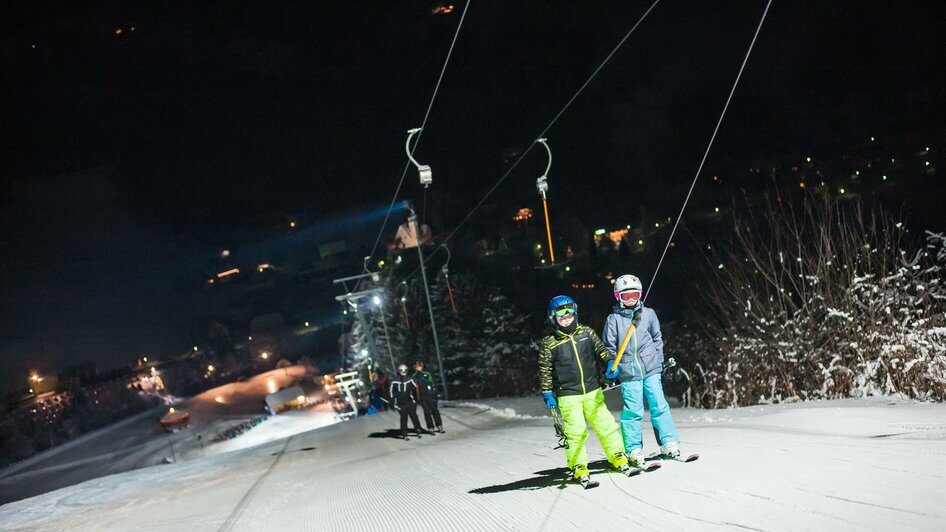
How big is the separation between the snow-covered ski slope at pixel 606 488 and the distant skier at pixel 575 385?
33 centimetres

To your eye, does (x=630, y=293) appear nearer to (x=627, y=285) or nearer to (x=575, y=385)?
(x=627, y=285)

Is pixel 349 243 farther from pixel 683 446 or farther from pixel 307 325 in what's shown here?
pixel 683 446

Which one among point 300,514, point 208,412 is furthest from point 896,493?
point 208,412

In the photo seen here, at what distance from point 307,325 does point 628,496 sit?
12297 cm

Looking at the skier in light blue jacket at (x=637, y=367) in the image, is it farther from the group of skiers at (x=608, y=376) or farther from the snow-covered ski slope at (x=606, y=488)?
the snow-covered ski slope at (x=606, y=488)

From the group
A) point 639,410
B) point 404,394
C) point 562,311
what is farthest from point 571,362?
point 404,394

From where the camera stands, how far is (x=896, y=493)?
454 centimetres

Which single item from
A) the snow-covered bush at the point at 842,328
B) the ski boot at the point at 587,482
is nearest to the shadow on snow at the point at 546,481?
the ski boot at the point at 587,482

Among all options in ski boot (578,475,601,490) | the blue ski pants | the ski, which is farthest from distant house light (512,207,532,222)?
ski boot (578,475,601,490)

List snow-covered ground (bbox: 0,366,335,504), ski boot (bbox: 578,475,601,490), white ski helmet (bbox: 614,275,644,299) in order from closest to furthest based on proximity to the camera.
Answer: ski boot (bbox: 578,475,601,490), white ski helmet (bbox: 614,275,644,299), snow-covered ground (bbox: 0,366,335,504)

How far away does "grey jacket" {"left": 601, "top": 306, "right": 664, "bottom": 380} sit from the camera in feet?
21.3

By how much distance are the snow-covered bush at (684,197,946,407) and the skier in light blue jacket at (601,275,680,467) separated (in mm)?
4494

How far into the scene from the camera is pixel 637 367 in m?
6.48

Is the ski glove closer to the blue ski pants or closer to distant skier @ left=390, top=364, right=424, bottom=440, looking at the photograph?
the blue ski pants
